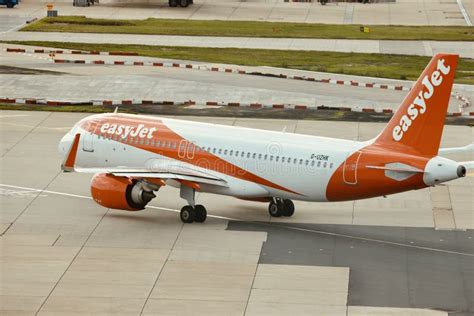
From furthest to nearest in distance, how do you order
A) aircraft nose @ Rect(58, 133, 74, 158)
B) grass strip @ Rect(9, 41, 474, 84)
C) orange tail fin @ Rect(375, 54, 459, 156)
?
grass strip @ Rect(9, 41, 474, 84) < aircraft nose @ Rect(58, 133, 74, 158) < orange tail fin @ Rect(375, 54, 459, 156)

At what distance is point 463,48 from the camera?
101 metres

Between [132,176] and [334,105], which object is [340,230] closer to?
[132,176]

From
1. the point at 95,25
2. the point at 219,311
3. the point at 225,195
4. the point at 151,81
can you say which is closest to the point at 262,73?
the point at 151,81

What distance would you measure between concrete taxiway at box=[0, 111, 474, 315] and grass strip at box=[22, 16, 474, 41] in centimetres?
4880

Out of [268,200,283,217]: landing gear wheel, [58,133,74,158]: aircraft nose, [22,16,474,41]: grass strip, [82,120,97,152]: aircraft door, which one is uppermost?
[82,120,97,152]: aircraft door

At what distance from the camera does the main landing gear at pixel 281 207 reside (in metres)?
52.8

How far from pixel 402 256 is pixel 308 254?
3.59m

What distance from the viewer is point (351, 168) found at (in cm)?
4912

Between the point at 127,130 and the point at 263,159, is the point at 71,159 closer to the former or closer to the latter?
the point at 127,130

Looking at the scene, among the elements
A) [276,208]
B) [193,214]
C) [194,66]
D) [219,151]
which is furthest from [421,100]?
[194,66]

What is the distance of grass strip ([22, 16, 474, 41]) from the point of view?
352ft

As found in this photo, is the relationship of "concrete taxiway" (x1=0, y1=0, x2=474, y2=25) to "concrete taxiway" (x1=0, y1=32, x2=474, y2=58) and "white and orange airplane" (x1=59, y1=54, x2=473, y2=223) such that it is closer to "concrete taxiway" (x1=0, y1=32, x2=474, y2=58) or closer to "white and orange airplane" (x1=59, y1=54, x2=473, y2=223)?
"concrete taxiway" (x1=0, y1=32, x2=474, y2=58)

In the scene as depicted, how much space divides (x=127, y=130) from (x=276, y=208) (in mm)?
7512

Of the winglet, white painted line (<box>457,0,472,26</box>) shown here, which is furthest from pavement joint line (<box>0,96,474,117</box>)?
white painted line (<box>457,0,472,26</box>)
